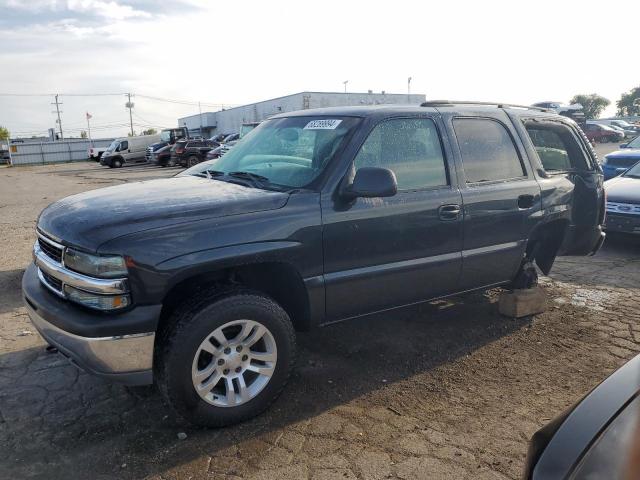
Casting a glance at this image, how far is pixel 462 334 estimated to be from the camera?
14.8 ft

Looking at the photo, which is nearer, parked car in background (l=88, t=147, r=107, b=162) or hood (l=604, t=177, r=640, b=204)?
hood (l=604, t=177, r=640, b=204)

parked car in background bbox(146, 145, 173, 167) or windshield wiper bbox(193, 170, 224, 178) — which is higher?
windshield wiper bbox(193, 170, 224, 178)

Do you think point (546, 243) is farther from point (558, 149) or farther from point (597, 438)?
point (597, 438)

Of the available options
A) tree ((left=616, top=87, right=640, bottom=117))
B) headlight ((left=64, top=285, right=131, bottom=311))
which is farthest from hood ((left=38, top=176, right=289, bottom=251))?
tree ((left=616, top=87, right=640, bottom=117))

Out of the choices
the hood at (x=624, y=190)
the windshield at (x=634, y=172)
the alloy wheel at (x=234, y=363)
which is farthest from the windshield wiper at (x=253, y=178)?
the windshield at (x=634, y=172)

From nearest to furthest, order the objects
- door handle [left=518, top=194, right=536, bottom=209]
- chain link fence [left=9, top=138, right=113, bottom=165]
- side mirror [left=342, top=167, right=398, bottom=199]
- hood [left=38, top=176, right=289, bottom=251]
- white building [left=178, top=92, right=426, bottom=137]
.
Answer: hood [left=38, top=176, right=289, bottom=251] < side mirror [left=342, top=167, right=398, bottom=199] < door handle [left=518, top=194, right=536, bottom=209] < white building [left=178, top=92, right=426, bottom=137] < chain link fence [left=9, top=138, right=113, bottom=165]

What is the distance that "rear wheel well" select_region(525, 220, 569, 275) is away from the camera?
4814 millimetres

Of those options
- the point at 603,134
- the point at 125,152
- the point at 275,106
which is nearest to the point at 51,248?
the point at 125,152

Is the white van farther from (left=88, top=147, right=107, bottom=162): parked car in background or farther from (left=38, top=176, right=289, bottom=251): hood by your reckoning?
(left=38, top=176, right=289, bottom=251): hood

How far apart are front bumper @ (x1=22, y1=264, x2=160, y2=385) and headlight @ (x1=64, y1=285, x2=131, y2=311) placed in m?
0.04

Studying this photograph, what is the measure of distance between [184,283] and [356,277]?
1123mm

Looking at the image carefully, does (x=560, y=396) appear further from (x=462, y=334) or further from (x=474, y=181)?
(x=474, y=181)

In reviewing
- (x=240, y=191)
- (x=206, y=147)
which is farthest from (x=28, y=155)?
(x=240, y=191)

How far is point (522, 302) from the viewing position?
476cm
